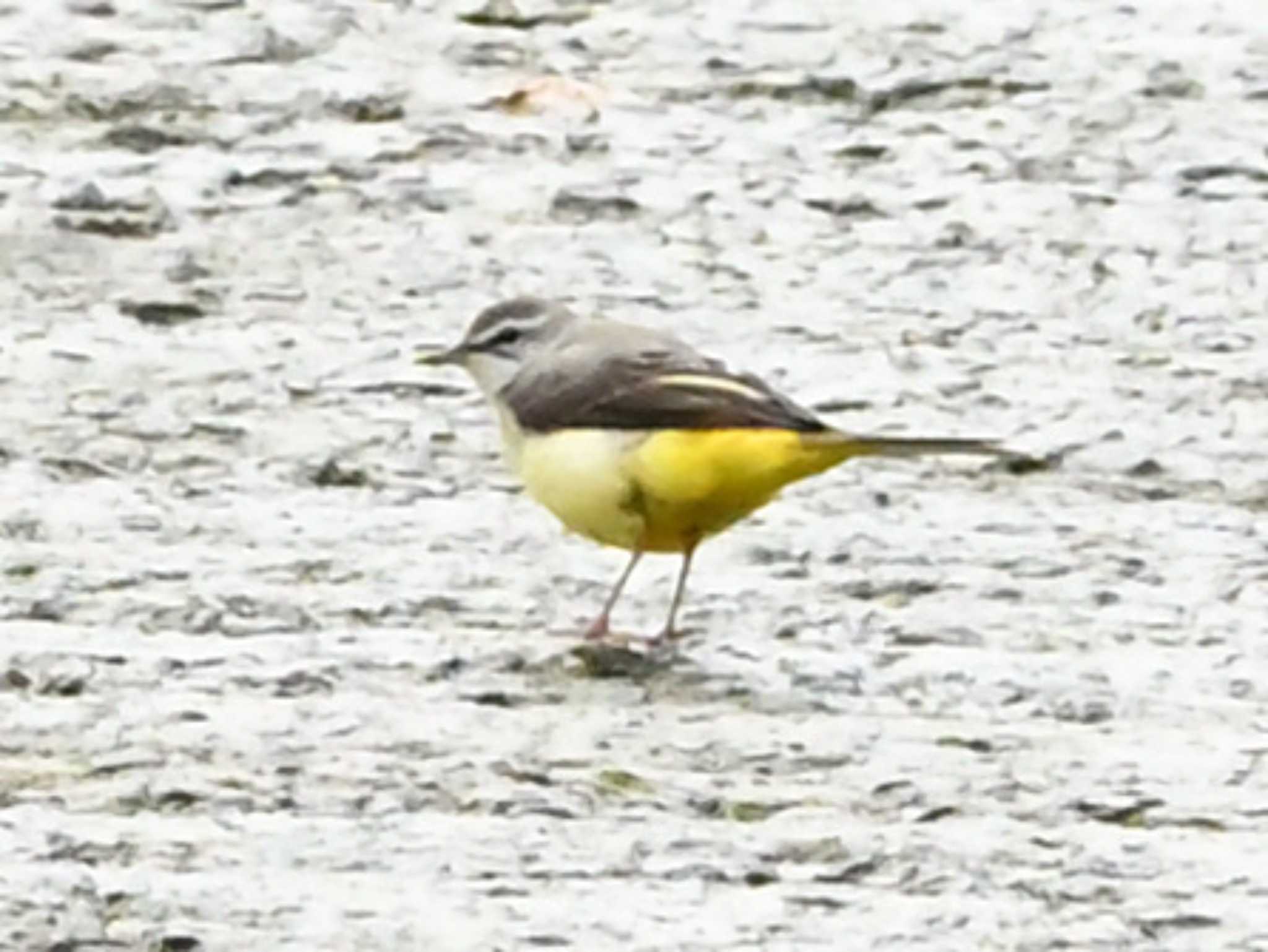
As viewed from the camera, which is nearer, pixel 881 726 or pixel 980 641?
pixel 881 726

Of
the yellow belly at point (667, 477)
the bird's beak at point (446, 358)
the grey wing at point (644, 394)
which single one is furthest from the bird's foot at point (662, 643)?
the bird's beak at point (446, 358)

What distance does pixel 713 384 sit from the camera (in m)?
7.20

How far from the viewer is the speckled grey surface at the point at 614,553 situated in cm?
615

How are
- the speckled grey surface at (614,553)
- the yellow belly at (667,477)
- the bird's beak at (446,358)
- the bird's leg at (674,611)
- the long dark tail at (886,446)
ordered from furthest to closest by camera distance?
the bird's beak at (446,358) < the bird's leg at (674,611) < the yellow belly at (667,477) < the long dark tail at (886,446) < the speckled grey surface at (614,553)

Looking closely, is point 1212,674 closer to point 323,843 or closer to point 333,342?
point 323,843

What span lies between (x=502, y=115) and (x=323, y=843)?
4295 mm

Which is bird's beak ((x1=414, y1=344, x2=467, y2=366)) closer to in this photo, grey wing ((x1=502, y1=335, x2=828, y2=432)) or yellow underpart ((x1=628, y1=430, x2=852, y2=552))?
grey wing ((x1=502, y1=335, x2=828, y2=432))

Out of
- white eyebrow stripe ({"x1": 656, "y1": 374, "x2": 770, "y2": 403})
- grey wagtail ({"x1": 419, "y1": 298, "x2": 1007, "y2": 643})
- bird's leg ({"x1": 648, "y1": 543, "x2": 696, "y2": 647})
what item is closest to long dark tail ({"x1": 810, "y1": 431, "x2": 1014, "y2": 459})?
grey wagtail ({"x1": 419, "y1": 298, "x2": 1007, "y2": 643})

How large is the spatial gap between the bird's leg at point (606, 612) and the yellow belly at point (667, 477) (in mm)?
83

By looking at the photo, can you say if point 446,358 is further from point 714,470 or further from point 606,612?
point 714,470

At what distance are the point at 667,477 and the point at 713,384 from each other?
18 cm

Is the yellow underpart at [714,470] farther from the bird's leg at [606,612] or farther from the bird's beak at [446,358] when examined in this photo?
the bird's beak at [446,358]

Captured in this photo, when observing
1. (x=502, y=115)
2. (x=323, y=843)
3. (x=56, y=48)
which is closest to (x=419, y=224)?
(x=502, y=115)

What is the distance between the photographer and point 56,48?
10.5 m
